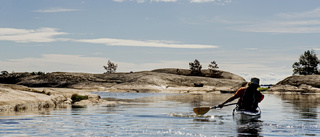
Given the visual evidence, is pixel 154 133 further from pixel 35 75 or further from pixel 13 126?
pixel 35 75

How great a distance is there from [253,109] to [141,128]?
6.41 meters

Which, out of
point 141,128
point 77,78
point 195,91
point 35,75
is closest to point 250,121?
point 141,128

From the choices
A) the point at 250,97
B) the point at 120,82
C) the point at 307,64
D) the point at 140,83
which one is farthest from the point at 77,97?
the point at 307,64

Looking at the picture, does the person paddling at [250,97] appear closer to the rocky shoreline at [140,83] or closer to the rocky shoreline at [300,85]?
the rocky shoreline at [140,83]

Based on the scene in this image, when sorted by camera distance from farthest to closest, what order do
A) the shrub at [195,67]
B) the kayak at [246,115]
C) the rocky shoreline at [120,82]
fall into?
1. the shrub at [195,67]
2. the rocky shoreline at [120,82]
3. the kayak at [246,115]

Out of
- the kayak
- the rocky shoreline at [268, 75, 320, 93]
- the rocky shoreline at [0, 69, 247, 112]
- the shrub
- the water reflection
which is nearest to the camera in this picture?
the kayak

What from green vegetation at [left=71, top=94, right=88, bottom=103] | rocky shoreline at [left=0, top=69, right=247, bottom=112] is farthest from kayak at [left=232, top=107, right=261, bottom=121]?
rocky shoreline at [left=0, top=69, right=247, bottom=112]

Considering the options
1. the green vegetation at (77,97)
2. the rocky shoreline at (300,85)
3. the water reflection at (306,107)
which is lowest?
the water reflection at (306,107)

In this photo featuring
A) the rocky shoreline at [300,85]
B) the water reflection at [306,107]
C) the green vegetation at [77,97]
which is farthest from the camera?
the rocky shoreline at [300,85]

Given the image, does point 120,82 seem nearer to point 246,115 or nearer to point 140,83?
point 140,83

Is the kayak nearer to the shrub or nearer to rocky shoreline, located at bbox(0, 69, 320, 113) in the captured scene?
rocky shoreline, located at bbox(0, 69, 320, 113)

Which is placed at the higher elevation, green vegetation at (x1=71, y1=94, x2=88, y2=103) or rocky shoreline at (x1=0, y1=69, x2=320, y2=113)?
rocky shoreline at (x1=0, y1=69, x2=320, y2=113)

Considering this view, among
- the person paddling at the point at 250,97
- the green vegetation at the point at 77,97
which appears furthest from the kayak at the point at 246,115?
the green vegetation at the point at 77,97

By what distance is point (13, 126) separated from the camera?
1495cm
